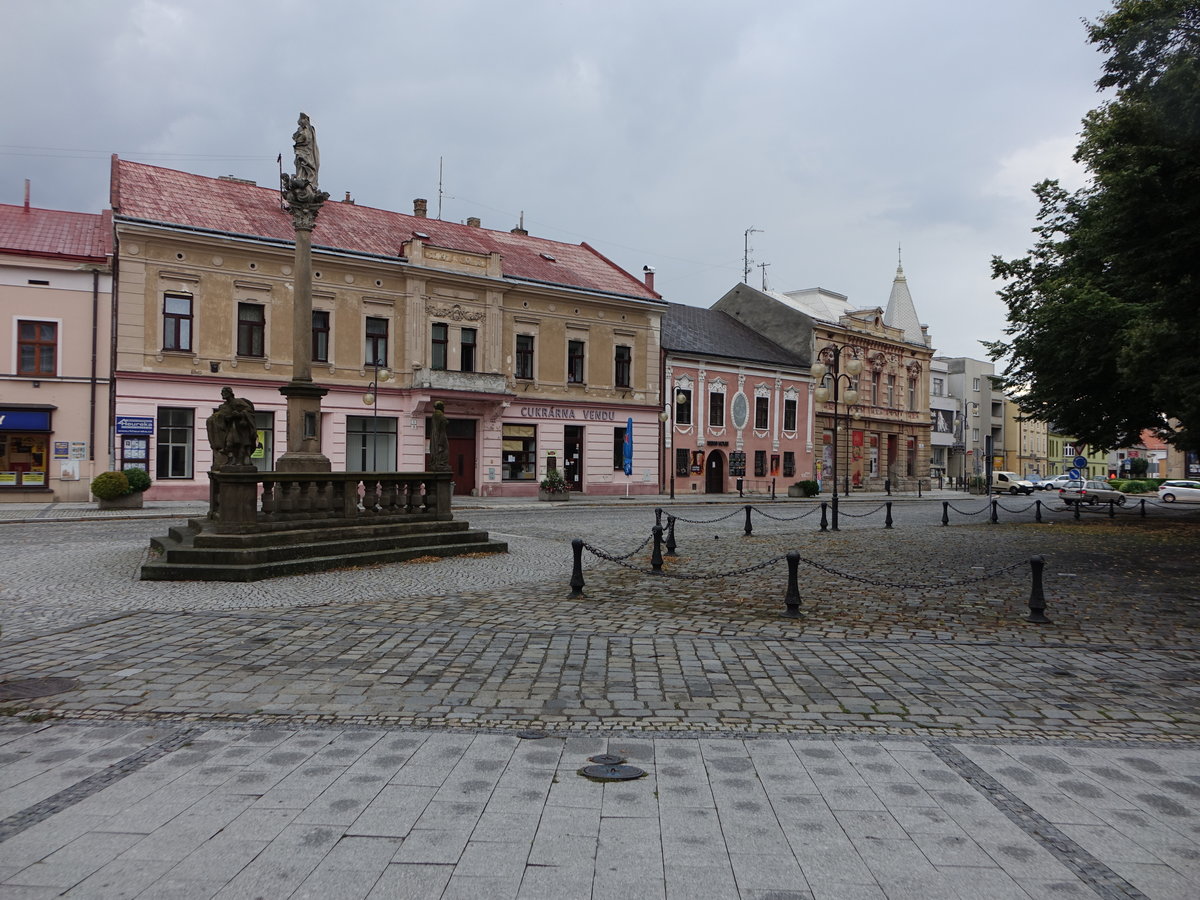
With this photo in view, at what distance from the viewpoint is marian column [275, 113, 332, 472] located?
14195mm

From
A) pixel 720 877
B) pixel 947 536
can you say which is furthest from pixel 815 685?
pixel 947 536

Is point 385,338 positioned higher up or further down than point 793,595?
higher up

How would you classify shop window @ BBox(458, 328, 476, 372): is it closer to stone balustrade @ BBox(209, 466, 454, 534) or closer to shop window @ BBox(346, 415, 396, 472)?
shop window @ BBox(346, 415, 396, 472)

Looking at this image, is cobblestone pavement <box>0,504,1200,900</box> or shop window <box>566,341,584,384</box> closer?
cobblestone pavement <box>0,504,1200,900</box>

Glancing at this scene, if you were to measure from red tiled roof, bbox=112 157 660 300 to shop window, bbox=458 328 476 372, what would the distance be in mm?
3043

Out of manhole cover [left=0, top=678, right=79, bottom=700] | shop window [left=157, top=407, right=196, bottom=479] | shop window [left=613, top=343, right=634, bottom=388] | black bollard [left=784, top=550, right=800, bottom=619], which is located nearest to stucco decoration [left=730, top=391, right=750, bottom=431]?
shop window [left=613, top=343, right=634, bottom=388]

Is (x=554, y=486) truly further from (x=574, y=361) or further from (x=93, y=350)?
(x=93, y=350)

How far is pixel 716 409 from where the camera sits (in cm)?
4316

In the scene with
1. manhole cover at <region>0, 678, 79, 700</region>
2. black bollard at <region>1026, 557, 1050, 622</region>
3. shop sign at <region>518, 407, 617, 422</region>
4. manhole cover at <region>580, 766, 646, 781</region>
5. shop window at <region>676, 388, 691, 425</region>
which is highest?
shop window at <region>676, 388, 691, 425</region>

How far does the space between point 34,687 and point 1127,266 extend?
53.3 feet

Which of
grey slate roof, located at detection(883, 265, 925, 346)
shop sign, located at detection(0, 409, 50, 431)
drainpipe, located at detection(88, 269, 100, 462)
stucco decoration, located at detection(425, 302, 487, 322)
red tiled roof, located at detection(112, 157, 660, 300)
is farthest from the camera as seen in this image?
grey slate roof, located at detection(883, 265, 925, 346)

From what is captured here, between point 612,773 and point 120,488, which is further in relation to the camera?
point 120,488

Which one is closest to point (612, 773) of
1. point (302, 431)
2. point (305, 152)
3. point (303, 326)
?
point (302, 431)

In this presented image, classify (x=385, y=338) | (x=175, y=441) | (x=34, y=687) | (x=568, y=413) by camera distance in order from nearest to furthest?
(x=34, y=687) → (x=175, y=441) → (x=385, y=338) → (x=568, y=413)
